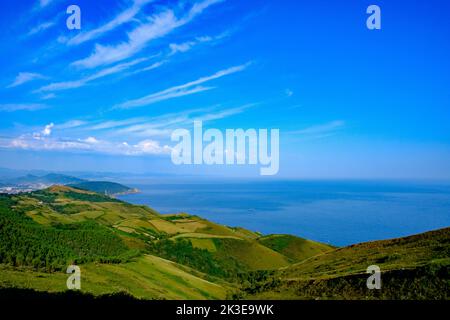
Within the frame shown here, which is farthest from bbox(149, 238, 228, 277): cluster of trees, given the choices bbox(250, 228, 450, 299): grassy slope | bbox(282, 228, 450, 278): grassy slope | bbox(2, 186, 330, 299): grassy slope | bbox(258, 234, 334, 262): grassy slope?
bbox(250, 228, 450, 299): grassy slope

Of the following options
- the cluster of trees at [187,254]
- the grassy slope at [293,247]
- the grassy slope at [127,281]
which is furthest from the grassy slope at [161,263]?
the grassy slope at [293,247]

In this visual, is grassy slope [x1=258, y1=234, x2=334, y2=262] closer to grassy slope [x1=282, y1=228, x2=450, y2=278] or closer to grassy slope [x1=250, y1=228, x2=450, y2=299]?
grassy slope [x1=282, y1=228, x2=450, y2=278]

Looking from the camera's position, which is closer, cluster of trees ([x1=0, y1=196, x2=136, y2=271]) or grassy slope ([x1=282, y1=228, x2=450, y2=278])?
grassy slope ([x1=282, y1=228, x2=450, y2=278])

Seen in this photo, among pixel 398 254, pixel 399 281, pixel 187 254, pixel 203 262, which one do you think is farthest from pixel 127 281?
pixel 187 254

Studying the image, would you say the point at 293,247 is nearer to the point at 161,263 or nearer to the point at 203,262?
the point at 203,262

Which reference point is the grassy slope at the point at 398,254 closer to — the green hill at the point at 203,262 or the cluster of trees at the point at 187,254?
the green hill at the point at 203,262

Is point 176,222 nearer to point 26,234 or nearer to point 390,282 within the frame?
point 26,234

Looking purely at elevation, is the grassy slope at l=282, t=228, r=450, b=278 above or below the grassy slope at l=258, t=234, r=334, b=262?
above

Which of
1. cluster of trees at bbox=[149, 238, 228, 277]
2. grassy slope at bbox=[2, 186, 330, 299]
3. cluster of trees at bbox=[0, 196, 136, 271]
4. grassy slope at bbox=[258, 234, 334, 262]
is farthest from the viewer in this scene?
grassy slope at bbox=[258, 234, 334, 262]
